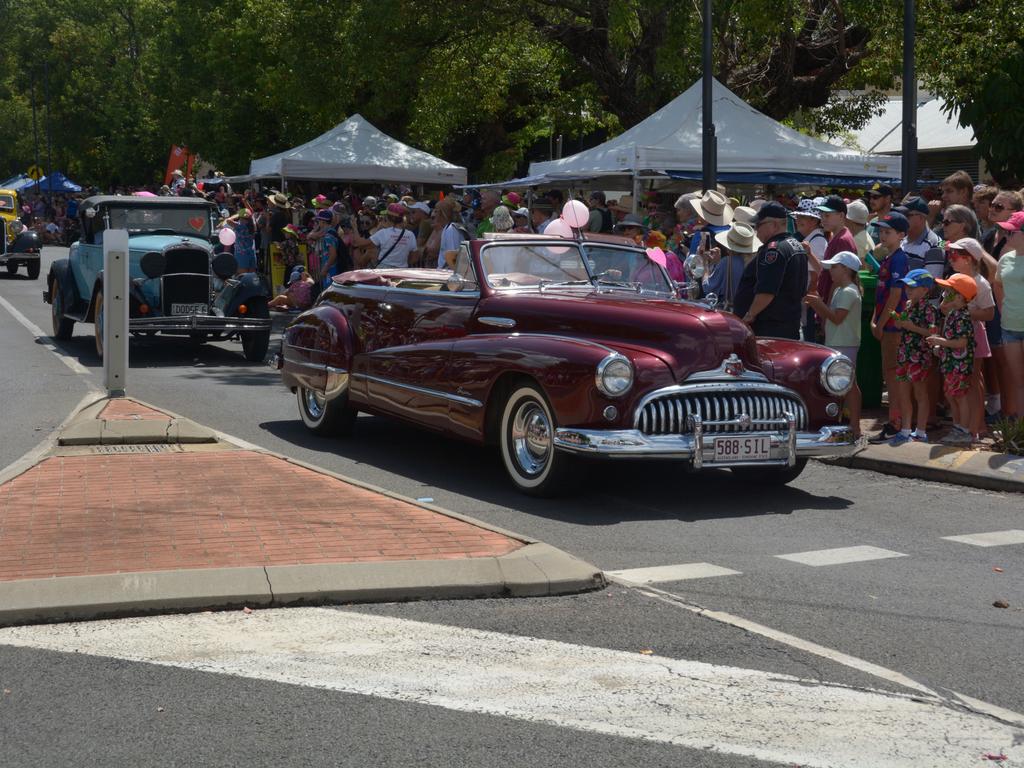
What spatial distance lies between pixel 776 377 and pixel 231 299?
9167 millimetres

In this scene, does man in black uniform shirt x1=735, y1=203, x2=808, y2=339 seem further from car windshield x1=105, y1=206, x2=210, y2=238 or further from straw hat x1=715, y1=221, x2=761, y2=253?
car windshield x1=105, y1=206, x2=210, y2=238

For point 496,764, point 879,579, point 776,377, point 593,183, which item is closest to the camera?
point 496,764

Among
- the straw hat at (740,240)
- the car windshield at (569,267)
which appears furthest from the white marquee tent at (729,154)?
the car windshield at (569,267)

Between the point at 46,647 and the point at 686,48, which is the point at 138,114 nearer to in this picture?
the point at 686,48

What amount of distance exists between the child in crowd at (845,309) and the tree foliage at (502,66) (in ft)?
26.5

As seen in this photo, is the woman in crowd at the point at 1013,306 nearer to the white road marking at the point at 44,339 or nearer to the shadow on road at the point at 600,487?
the shadow on road at the point at 600,487

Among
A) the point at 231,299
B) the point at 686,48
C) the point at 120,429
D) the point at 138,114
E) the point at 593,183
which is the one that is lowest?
the point at 120,429

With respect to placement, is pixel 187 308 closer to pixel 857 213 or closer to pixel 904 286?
pixel 857 213

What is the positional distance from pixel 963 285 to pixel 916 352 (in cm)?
71

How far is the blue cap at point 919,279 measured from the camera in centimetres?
1009

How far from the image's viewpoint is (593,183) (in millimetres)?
21609

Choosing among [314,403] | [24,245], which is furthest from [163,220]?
[24,245]

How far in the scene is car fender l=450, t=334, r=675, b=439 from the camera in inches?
320

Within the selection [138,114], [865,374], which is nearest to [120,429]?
[865,374]
